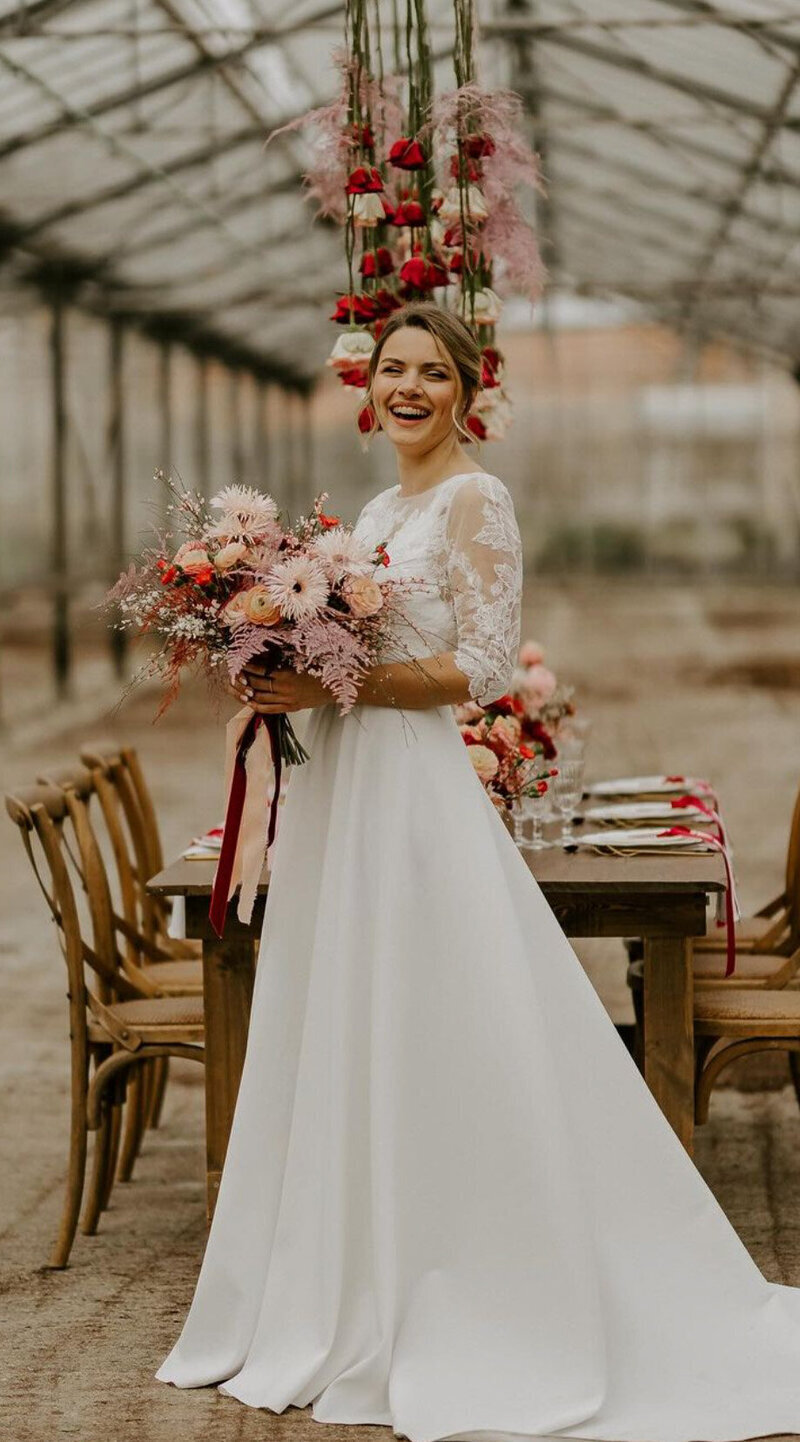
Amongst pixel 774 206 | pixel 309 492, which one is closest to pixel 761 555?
pixel 309 492

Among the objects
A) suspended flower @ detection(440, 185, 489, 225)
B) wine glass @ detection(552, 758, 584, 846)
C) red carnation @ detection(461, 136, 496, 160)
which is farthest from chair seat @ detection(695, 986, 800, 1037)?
red carnation @ detection(461, 136, 496, 160)

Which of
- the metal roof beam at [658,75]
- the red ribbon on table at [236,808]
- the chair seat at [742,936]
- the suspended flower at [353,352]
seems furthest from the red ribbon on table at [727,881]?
the metal roof beam at [658,75]

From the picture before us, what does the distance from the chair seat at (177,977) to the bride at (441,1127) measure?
108 centimetres

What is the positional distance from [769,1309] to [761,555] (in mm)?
17350

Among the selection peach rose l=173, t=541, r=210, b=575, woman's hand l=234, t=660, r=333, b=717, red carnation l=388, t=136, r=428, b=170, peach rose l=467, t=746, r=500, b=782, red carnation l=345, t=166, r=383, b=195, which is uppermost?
red carnation l=388, t=136, r=428, b=170

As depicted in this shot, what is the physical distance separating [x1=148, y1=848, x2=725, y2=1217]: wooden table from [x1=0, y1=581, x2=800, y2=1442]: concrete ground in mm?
310

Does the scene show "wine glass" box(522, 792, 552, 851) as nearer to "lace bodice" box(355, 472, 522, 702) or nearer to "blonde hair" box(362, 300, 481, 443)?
"lace bodice" box(355, 472, 522, 702)

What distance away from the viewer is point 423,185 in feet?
13.9

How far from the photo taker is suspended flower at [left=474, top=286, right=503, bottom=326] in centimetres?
430

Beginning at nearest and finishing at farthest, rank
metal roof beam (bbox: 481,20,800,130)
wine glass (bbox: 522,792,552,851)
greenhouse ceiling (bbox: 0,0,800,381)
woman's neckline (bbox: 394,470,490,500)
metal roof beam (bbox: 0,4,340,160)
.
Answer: woman's neckline (bbox: 394,470,490,500) → wine glass (bbox: 522,792,552,851) → greenhouse ceiling (bbox: 0,0,800,381) → metal roof beam (bbox: 0,4,340,160) → metal roof beam (bbox: 481,20,800,130)

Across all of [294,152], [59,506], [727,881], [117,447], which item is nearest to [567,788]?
[727,881]

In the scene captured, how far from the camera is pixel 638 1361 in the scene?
295 cm

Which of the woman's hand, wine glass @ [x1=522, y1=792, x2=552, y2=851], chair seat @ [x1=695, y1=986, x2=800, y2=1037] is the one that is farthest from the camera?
wine glass @ [x1=522, y1=792, x2=552, y2=851]

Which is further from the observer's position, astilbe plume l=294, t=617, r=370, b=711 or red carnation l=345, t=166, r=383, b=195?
red carnation l=345, t=166, r=383, b=195
